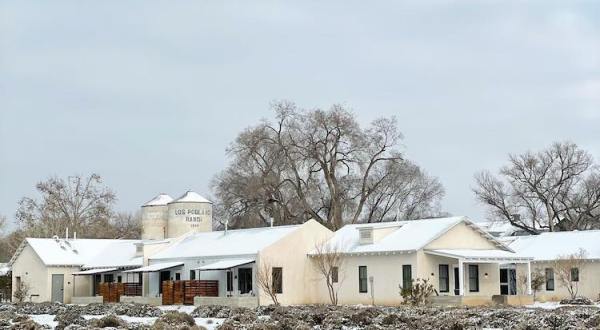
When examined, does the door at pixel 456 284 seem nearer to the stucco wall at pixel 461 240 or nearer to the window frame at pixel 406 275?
the stucco wall at pixel 461 240

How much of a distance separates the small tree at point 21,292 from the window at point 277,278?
16.3 meters

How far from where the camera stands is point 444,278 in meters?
42.8

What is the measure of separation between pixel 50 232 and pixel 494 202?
38.2 metres

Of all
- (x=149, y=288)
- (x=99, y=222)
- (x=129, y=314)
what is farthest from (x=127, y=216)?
(x=129, y=314)

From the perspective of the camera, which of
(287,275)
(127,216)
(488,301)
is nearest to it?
(488,301)

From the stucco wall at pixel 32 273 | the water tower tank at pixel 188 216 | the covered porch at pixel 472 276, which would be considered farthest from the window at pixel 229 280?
the stucco wall at pixel 32 273

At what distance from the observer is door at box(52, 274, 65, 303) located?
54.8 meters

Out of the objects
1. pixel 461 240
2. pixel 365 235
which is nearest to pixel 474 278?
pixel 461 240

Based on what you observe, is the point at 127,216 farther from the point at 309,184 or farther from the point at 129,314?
the point at 129,314

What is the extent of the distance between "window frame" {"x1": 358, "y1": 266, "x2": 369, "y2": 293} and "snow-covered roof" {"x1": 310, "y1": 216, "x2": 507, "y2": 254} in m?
0.90

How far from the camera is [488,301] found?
41406mm

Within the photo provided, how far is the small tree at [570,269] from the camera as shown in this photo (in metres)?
46.7

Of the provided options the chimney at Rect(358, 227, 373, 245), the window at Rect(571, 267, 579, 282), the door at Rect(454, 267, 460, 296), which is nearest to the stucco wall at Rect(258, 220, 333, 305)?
the chimney at Rect(358, 227, 373, 245)

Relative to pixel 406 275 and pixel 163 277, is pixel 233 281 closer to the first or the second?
pixel 163 277
